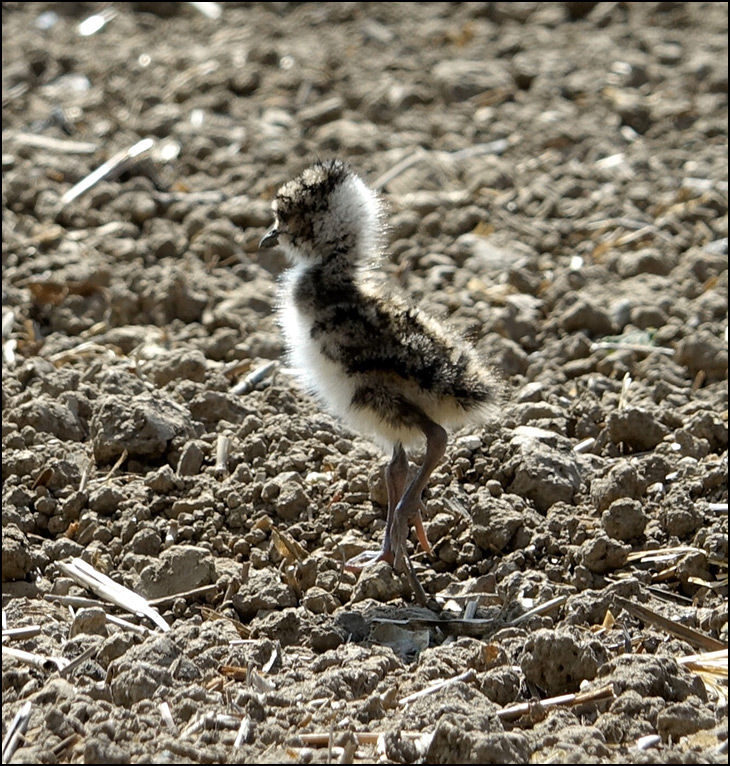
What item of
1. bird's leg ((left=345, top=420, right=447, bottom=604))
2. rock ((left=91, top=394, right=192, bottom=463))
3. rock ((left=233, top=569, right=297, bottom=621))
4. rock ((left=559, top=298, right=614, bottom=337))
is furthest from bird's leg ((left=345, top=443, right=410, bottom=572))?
rock ((left=559, top=298, right=614, bottom=337))

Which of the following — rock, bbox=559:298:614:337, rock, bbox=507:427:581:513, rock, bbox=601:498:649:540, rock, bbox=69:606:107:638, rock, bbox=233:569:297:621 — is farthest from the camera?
rock, bbox=559:298:614:337

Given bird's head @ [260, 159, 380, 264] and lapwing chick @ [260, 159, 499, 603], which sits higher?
bird's head @ [260, 159, 380, 264]

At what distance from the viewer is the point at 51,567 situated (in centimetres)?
493

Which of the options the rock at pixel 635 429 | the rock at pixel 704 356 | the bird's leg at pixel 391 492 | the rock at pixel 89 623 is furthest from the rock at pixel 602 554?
the rock at pixel 89 623

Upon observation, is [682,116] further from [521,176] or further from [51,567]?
[51,567]

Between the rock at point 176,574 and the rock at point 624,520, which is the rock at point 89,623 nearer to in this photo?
the rock at point 176,574

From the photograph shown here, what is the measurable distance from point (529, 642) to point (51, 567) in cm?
193

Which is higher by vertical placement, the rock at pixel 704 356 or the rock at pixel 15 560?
the rock at pixel 15 560

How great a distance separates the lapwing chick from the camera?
478 cm

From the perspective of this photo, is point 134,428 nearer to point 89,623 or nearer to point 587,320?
point 89,623

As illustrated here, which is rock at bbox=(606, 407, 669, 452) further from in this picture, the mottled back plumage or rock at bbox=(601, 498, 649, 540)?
the mottled back plumage

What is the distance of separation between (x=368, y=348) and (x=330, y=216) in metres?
0.71

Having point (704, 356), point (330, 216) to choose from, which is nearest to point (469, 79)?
point (704, 356)

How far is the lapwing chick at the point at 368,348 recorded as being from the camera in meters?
4.78
